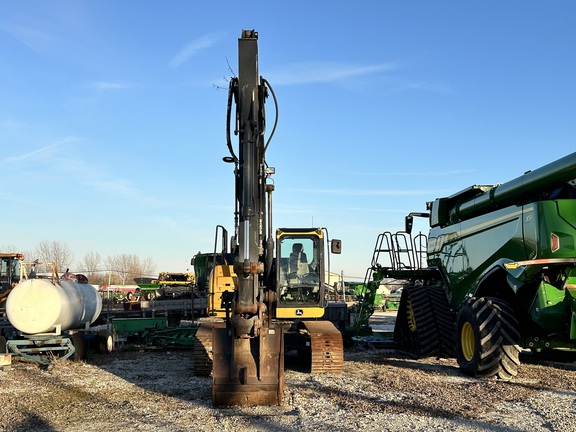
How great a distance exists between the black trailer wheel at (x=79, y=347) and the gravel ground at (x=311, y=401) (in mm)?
809

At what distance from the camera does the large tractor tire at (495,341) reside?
364 inches

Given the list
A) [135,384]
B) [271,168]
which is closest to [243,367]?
[135,384]

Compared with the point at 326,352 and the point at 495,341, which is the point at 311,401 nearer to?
the point at 326,352

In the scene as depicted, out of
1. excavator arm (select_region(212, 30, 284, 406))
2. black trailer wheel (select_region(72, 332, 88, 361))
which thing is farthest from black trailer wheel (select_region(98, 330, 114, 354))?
excavator arm (select_region(212, 30, 284, 406))

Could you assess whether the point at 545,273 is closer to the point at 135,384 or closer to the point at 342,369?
the point at 342,369

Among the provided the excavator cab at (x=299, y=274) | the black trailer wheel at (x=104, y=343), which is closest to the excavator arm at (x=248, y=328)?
the excavator cab at (x=299, y=274)

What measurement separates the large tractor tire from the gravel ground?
0.29 m

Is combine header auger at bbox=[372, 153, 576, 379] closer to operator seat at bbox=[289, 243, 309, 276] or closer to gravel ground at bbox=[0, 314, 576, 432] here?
gravel ground at bbox=[0, 314, 576, 432]

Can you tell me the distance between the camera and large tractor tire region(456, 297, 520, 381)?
9242 mm

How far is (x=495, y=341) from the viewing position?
30.3 feet

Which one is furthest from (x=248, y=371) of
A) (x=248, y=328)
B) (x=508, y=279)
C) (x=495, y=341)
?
(x=508, y=279)

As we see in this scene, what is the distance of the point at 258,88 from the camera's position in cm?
884

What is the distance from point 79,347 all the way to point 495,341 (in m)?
8.20

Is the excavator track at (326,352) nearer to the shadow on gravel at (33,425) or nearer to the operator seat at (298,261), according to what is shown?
the operator seat at (298,261)
